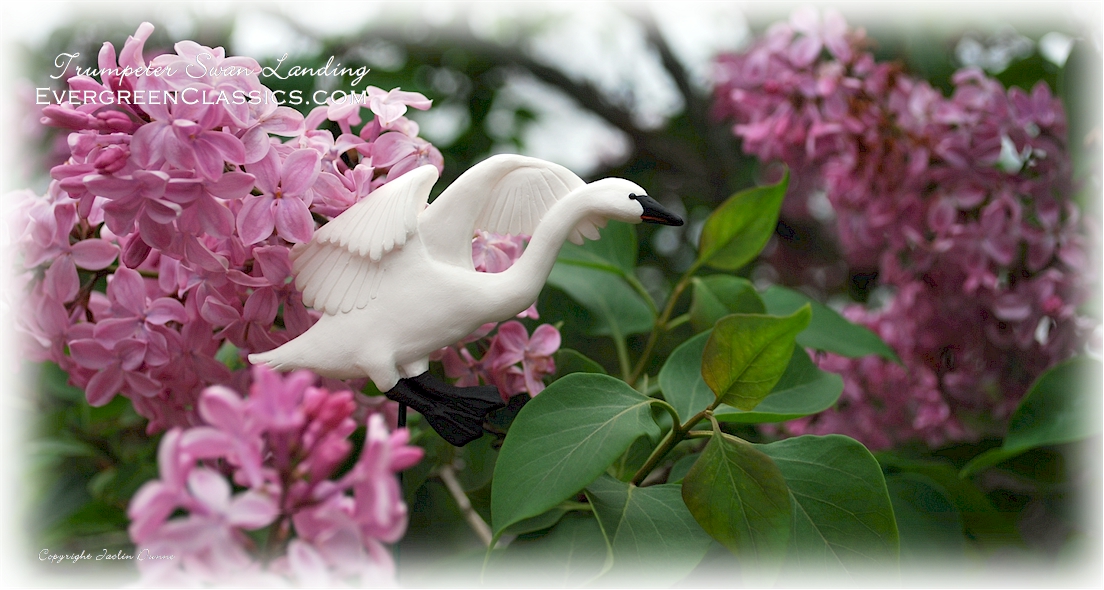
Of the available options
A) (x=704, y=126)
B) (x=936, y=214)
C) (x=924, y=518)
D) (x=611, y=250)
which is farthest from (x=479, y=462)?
(x=704, y=126)

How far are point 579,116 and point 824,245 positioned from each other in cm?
45

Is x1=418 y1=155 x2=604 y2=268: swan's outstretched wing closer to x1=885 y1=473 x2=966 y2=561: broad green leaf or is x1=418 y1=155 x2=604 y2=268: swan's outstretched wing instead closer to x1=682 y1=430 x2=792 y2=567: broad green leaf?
x1=682 y1=430 x2=792 y2=567: broad green leaf

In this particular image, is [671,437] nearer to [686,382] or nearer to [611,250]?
[686,382]

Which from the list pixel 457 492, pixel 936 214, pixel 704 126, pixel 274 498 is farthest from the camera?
pixel 704 126

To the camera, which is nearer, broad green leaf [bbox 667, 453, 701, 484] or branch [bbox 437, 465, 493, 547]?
broad green leaf [bbox 667, 453, 701, 484]

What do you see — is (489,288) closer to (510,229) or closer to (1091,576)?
(510,229)

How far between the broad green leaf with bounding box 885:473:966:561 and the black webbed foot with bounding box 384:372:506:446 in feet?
0.97

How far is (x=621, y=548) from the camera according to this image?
0.33 m

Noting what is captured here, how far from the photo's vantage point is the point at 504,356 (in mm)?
399

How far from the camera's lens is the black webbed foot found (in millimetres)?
346

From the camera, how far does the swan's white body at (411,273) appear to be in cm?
34

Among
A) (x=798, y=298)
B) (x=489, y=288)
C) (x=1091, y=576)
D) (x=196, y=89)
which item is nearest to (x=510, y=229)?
(x=489, y=288)

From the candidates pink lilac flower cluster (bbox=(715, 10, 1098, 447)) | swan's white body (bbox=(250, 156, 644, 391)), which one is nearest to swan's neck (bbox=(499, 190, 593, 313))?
swan's white body (bbox=(250, 156, 644, 391))

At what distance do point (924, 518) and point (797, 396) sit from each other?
159 millimetres
